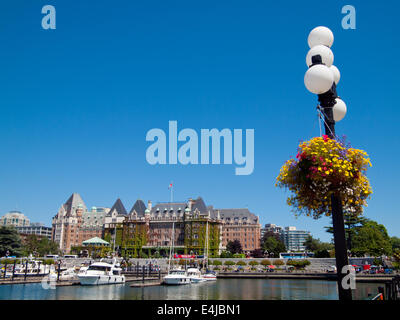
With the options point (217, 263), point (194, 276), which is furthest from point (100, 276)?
point (217, 263)

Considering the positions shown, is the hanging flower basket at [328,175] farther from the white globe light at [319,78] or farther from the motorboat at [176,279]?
the motorboat at [176,279]

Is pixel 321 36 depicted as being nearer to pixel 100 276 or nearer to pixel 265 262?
pixel 100 276

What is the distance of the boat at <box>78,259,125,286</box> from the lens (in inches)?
2167

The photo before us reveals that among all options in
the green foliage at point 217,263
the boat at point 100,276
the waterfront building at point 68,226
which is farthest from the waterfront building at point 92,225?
the boat at point 100,276

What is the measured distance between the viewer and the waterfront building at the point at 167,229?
120938 millimetres

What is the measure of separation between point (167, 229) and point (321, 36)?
12489cm

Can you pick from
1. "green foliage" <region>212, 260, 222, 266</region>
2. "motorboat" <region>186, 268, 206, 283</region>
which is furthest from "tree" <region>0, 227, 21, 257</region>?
"motorboat" <region>186, 268, 206, 283</region>

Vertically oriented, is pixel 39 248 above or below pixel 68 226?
below

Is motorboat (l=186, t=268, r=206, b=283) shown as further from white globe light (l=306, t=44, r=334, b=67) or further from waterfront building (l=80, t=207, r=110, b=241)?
waterfront building (l=80, t=207, r=110, b=241)

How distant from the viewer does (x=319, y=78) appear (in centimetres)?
759

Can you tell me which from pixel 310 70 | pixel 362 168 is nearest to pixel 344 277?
pixel 362 168

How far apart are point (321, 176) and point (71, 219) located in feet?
549

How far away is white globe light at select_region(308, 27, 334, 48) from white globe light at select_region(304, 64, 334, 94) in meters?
0.96
